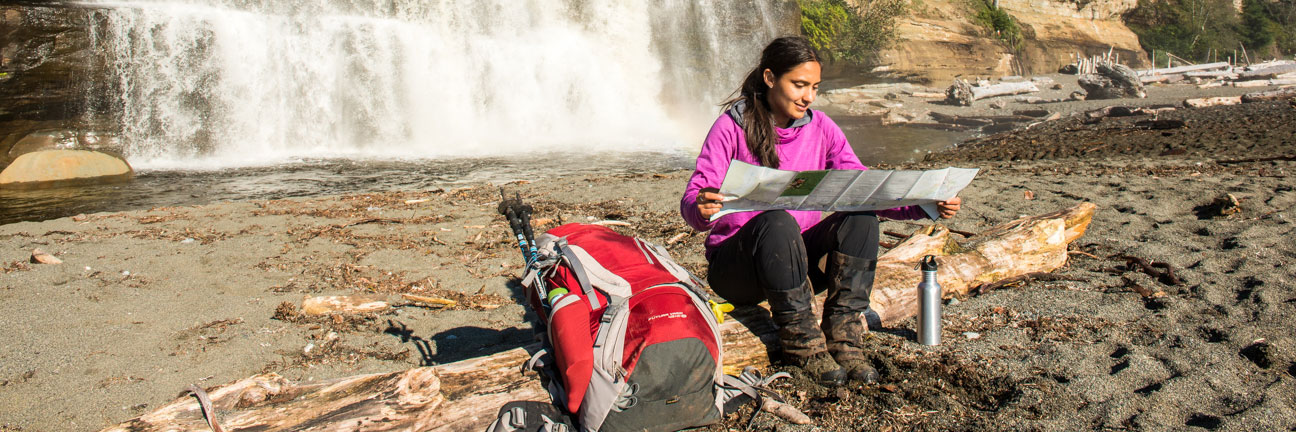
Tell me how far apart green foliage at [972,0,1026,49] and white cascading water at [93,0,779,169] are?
57.1 feet

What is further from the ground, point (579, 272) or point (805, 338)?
point (579, 272)

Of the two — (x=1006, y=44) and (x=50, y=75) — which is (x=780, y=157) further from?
(x=1006, y=44)

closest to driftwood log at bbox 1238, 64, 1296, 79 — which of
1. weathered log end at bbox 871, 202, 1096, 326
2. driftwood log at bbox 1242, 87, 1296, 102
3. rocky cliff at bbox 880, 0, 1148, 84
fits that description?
driftwood log at bbox 1242, 87, 1296, 102

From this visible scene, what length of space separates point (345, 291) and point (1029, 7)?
3973 cm

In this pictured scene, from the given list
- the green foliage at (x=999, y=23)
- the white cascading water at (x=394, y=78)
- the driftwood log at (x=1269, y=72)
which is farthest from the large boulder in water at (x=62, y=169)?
the driftwood log at (x=1269, y=72)

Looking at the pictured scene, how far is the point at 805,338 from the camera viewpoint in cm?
295

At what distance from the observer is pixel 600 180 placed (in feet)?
31.4

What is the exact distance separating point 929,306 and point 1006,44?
113ft

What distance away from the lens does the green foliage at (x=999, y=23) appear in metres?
33.4

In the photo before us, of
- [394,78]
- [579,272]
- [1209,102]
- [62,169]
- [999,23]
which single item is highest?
[999,23]

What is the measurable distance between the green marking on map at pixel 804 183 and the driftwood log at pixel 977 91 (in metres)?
25.2

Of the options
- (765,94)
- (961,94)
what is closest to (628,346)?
(765,94)

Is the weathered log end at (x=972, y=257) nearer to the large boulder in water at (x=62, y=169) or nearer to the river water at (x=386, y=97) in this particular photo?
the river water at (x=386, y=97)

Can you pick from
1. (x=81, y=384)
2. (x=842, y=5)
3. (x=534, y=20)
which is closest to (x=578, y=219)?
(x=81, y=384)
